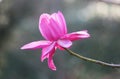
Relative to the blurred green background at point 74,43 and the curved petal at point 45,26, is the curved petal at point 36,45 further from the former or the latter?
the blurred green background at point 74,43

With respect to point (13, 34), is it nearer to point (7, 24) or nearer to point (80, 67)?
point (7, 24)

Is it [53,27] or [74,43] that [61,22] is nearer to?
[53,27]

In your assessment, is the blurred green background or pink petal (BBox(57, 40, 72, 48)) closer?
pink petal (BBox(57, 40, 72, 48))

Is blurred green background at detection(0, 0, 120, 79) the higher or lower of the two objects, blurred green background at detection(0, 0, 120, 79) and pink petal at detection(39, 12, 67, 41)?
the lower

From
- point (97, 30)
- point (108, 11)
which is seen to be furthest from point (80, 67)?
point (108, 11)

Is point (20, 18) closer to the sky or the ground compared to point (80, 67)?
closer to the sky

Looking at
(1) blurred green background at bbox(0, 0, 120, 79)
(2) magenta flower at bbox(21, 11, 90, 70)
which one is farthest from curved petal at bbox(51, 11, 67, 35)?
(1) blurred green background at bbox(0, 0, 120, 79)

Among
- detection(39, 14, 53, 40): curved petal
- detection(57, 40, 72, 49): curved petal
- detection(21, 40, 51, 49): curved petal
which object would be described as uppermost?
detection(39, 14, 53, 40): curved petal

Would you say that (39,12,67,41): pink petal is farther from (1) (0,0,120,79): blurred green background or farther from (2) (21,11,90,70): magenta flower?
(1) (0,0,120,79): blurred green background

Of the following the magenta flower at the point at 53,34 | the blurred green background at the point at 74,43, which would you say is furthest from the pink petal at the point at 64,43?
the blurred green background at the point at 74,43
